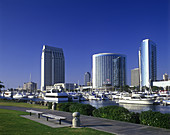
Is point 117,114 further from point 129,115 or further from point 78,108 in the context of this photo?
point 78,108

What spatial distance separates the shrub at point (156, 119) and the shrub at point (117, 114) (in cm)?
114

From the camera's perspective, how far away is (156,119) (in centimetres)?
1502

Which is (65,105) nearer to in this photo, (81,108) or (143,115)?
(81,108)

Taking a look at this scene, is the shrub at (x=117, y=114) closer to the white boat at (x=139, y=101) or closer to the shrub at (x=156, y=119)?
the shrub at (x=156, y=119)

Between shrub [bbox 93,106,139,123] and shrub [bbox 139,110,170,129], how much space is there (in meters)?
1.14

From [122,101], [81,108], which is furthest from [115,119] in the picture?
[122,101]

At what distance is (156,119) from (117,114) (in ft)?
13.9

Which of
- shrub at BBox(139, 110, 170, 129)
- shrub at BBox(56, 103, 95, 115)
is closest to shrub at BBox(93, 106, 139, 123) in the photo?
shrub at BBox(139, 110, 170, 129)

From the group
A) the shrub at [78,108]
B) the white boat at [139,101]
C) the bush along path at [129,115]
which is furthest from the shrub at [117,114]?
the white boat at [139,101]

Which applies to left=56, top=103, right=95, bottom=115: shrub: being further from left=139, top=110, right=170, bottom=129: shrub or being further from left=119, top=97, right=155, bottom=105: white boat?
left=119, top=97, right=155, bottom=105: white boat

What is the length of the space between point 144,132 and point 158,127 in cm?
234

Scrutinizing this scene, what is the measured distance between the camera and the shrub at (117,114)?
17.5 meters

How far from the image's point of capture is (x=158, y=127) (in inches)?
575

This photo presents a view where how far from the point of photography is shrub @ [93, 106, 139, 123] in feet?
57.3
